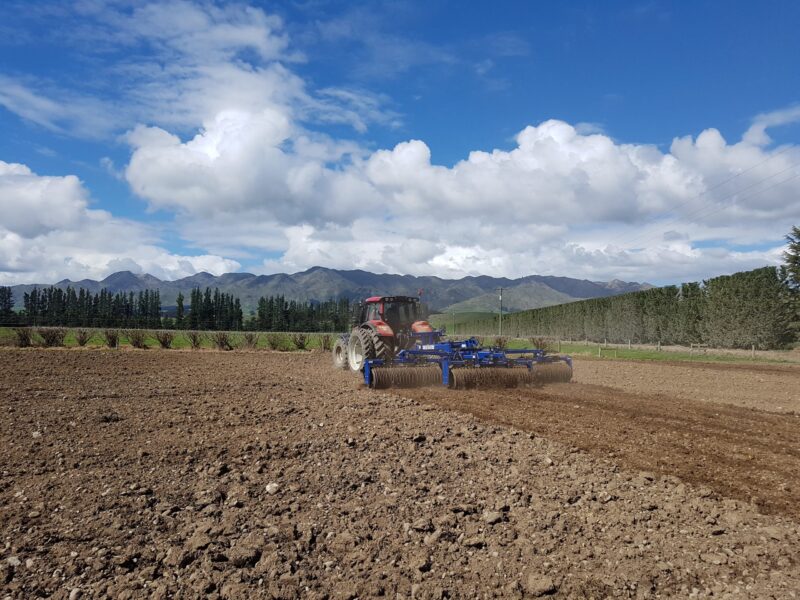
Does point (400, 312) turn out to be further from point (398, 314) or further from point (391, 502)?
point (391, 502)

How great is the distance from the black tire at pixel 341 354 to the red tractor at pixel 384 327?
0.86 meters

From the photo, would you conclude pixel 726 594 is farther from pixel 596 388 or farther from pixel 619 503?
pixel 596 388

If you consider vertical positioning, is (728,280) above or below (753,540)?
above

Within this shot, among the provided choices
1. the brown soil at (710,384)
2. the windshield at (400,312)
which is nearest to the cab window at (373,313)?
the windshield at (400,312)

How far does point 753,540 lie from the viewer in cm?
449

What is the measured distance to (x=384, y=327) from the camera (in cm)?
1519

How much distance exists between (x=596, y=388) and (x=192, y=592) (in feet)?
40.9

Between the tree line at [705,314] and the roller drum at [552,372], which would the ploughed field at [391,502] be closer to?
the roller drum at [552,372]

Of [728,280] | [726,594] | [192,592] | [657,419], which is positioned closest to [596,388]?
[657,419]

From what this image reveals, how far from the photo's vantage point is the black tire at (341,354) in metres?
18.2

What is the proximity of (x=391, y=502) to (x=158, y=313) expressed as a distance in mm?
121869

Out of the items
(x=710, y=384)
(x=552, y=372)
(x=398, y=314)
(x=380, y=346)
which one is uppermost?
(x=398, y=314)

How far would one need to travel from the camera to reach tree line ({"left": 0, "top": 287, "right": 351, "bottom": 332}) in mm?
93262

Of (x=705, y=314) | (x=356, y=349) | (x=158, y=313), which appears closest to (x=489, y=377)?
(x=356, y=349)
